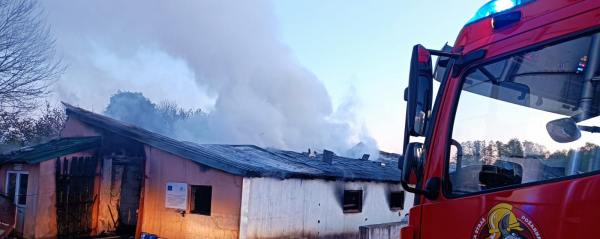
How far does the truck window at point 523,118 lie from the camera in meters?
2.50

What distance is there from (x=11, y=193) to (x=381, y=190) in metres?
11.5

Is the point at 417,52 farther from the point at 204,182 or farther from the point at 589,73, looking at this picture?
the point at 204,182

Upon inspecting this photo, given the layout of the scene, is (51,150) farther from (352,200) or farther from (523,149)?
(523,149)

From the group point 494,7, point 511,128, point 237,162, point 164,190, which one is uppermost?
point 494,7

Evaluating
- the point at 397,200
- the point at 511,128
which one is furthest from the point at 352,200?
the point at 511,128

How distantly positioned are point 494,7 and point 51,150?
12.0 metres

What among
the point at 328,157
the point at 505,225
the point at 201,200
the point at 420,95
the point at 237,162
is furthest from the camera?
the point at 328,157

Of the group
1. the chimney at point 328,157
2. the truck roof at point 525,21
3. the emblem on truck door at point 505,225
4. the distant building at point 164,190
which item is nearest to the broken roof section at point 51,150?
the distant building at point 164,190

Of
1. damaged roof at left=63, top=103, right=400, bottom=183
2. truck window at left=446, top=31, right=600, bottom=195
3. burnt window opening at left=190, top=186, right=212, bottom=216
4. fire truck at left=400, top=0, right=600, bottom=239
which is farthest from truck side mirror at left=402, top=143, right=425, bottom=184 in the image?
burnt window opening at left=190, top=186, right=212, bottom=216

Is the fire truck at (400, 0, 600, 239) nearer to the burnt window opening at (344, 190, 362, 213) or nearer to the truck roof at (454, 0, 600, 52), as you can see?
the truck roof at (454, 0, 600, 52)

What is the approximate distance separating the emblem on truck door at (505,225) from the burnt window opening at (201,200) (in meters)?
8.92

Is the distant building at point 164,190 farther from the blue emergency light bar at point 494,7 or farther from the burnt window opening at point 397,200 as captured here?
the blue emergency light bar at point 494,7

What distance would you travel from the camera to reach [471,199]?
2791mm

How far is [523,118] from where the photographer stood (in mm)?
2760
